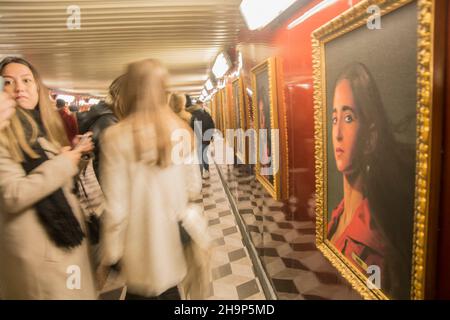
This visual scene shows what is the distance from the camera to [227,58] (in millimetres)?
2150

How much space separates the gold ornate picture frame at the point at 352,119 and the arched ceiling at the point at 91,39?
2.17ft

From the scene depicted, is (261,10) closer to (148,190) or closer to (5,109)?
(148,190)

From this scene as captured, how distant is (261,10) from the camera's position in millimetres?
1611

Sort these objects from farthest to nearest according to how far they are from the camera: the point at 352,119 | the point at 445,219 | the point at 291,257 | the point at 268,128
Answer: the point at 268,128 → the point at 291,257 → the point at 352,119 → the point at 445,219

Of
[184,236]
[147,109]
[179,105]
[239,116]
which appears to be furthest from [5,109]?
[239,116]

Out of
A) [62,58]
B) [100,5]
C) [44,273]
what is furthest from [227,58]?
[44,273]

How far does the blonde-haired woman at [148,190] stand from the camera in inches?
47.5

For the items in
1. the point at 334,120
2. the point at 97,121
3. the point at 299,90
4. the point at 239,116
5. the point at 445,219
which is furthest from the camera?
the point at 239,116

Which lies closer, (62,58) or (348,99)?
(348,99)

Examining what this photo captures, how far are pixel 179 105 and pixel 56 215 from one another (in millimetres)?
754

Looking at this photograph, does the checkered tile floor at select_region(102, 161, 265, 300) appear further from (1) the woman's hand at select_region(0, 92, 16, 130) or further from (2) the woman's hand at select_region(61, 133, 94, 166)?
(1) the woman's hand at select_region(0, 92, 16, 130)

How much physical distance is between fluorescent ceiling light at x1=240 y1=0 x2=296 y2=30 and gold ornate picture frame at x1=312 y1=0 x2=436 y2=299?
0.37 metres

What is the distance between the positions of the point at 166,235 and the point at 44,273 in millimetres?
577
